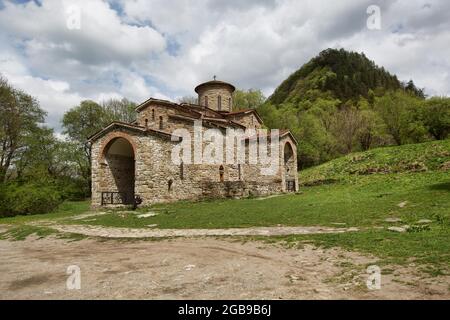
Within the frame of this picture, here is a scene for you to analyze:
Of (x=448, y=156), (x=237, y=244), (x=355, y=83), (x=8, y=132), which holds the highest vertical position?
(x=355, y=83)

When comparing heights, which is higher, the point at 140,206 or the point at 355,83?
the point at 355,83

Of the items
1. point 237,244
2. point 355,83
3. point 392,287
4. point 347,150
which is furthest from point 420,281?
point 355,83

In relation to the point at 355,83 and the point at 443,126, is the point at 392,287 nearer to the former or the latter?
the point at 443,126

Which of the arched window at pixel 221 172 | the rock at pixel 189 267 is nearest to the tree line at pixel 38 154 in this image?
the arched window at pixel 221 172

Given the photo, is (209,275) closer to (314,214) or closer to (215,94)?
(314,214)

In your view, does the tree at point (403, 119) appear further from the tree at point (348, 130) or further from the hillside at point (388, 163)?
the hillside at point (388, 163)

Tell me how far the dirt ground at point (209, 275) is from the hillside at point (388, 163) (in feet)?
57.5

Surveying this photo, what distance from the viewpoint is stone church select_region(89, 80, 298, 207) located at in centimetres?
1911

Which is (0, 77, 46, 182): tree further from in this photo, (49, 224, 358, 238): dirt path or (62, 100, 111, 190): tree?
(49, 224, 358, 238): dirt path

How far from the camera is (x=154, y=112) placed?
2172 centimetres

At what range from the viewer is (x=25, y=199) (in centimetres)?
2102

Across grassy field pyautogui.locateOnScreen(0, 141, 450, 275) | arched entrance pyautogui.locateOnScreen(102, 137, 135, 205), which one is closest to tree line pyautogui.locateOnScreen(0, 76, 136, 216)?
arched entrance pyautogui.locateOnScreen(102, 137, 135, 205)

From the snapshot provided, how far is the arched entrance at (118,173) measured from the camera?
21.0m
